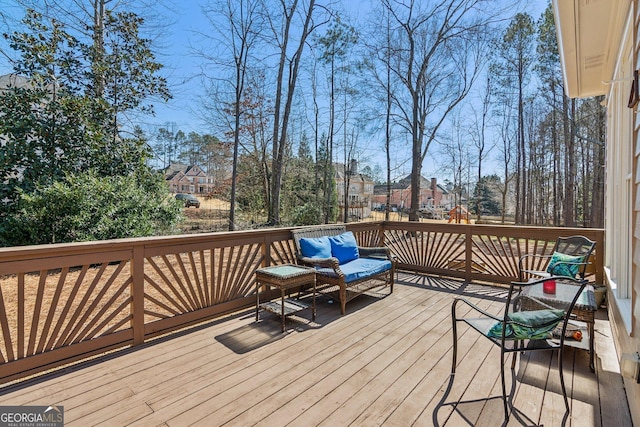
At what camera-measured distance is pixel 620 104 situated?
2936 millimetres

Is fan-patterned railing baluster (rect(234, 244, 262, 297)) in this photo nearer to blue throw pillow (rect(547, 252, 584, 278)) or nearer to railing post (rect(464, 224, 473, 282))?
railing post (rect(464, 224, 473, 282))

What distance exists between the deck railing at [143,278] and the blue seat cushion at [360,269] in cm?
83

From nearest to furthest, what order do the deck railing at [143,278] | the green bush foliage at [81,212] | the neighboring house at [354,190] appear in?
the deck railing at [143,278], the green bush foliage at [81,212], the neighboring house at [354,190]

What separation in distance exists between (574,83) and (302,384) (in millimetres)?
4968

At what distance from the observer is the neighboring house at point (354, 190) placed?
16.3m

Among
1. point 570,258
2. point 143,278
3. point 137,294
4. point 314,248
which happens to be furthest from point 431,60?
point 137,294

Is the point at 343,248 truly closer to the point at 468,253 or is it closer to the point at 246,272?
the point at 246,272

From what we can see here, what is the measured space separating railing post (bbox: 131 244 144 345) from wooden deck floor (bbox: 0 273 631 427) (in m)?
0.15

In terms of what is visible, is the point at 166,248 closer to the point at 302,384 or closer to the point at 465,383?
the point at 302,384

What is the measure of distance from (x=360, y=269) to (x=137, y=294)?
2.47 meters

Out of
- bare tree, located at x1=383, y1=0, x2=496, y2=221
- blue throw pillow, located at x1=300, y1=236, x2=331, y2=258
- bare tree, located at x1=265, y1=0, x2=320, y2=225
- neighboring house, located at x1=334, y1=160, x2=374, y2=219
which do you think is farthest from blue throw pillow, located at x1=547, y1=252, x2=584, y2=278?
neighboring house, located at x1=334, y1=160, x2=374, y2=219

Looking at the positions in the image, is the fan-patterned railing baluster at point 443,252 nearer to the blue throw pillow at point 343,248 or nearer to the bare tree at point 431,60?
the blue throw pillow at point 343,248

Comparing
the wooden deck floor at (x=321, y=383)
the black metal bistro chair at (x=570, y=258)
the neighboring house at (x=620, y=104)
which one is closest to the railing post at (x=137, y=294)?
the wooden deck floor at (x=321, y=383)

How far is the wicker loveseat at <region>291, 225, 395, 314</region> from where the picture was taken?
3.78 metres
